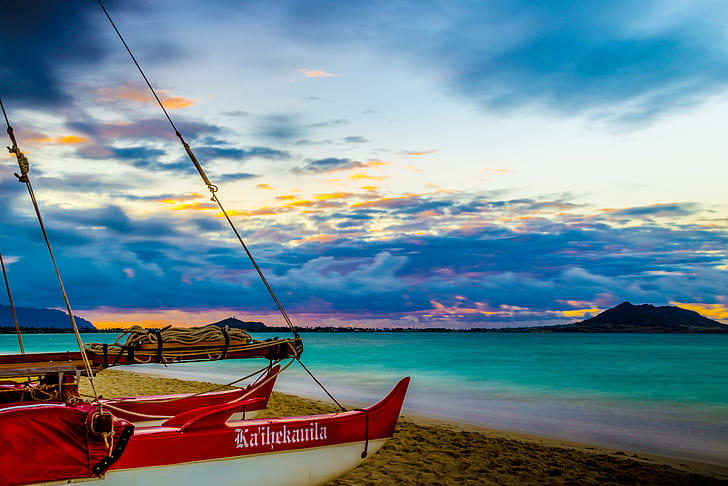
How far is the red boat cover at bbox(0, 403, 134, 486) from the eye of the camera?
411 centimetres

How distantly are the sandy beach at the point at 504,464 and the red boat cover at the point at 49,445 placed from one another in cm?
262

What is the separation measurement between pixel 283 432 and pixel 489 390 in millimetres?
15416

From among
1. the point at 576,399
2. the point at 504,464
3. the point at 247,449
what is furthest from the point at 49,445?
the point at 576,399

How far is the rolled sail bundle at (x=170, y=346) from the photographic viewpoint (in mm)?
5336

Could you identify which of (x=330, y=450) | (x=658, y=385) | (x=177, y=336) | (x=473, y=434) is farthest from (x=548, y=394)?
(x=177, y=336)

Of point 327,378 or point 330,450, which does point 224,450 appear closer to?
point 330,450

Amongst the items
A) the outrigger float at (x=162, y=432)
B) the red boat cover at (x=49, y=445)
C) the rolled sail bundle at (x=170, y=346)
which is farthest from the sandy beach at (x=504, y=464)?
the red boat cover at (x=49, y=445)

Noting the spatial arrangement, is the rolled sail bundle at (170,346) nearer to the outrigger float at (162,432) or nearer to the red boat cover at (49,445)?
the outrigger float at (162,432)

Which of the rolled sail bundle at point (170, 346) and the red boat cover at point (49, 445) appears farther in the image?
the rolled sail bundle at point (170, 346)

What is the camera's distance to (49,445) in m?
4.23

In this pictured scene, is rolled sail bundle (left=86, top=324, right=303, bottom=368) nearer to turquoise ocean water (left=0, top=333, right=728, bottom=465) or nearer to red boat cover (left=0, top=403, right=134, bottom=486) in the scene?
red boat cover (left=0, top=403, right=134, bottom=486)

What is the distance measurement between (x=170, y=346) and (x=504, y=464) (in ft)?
15.2

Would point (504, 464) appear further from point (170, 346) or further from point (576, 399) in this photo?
point (576, 399)

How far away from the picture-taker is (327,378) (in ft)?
77.2
